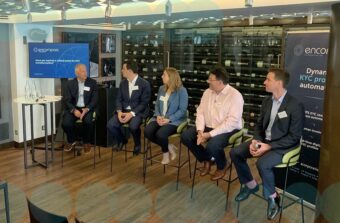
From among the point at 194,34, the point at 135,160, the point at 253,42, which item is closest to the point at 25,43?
the point at 135,160

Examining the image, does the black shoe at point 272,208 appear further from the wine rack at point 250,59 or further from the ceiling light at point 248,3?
the wine rack at point 250,59

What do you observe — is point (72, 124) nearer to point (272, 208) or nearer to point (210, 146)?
point (210, 146)

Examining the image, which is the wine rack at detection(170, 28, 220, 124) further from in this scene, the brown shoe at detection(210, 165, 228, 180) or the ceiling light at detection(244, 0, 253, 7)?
the ceiling light at detection(244, 0, 253, 7)

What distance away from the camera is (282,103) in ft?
10.2

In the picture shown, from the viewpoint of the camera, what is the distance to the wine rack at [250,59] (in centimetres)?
592

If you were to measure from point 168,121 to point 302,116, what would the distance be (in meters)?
1.58

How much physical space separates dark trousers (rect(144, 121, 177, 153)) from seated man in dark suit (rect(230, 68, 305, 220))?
1.00 metres

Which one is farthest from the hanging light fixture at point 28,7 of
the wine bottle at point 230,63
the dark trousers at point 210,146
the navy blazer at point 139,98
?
the wine bottle at point 230,63

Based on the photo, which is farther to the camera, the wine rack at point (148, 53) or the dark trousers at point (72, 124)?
the wine rack at point (148, 53)

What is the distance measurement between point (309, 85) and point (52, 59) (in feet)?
12.0

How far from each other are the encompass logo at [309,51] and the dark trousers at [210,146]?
39.4 inches

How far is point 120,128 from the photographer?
4613mm

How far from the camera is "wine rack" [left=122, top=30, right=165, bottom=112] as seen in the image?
23.5 feet

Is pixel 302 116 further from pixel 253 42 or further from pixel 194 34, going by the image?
pixel 194 34
